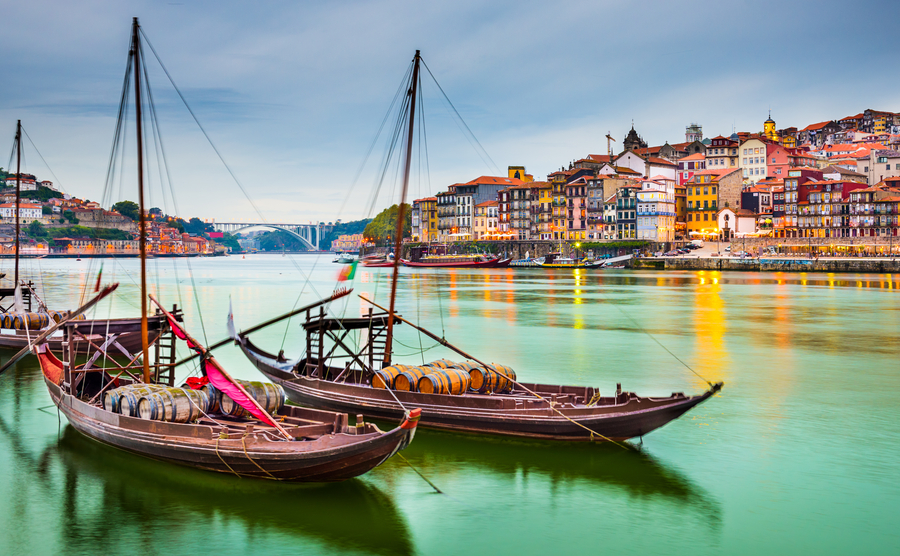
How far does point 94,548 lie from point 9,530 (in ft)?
6.19

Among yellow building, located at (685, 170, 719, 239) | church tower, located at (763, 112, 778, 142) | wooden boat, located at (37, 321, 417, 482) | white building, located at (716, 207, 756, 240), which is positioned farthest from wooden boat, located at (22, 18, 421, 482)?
church tower, located at (763, 112, 778, 142)

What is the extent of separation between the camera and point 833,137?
591ft

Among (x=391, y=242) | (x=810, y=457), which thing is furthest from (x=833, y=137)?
(x=810, y=457)

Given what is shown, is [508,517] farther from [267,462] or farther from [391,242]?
[391,242]

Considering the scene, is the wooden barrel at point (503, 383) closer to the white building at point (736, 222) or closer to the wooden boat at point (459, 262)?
the white building at point (736, 222)

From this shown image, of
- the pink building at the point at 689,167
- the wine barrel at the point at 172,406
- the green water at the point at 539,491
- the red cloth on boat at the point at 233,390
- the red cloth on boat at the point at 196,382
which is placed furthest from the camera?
the pink building at the point at 689,167

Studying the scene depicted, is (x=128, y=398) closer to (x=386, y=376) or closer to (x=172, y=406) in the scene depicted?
(x=172, y=406)

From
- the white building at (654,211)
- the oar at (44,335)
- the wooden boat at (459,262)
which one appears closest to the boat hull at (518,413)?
the oar at (44,335)

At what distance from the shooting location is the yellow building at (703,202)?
12594 cm

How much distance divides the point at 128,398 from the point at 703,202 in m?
122

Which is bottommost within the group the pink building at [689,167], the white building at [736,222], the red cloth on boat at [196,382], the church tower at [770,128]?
the red cloth on boat at [196,382]

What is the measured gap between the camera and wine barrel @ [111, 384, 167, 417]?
14.9 m

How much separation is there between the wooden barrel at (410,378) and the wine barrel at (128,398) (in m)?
4.95

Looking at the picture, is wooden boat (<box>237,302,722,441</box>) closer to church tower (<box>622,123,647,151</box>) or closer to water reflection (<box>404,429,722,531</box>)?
water reflection (<box>404,429,722,531</box>)
